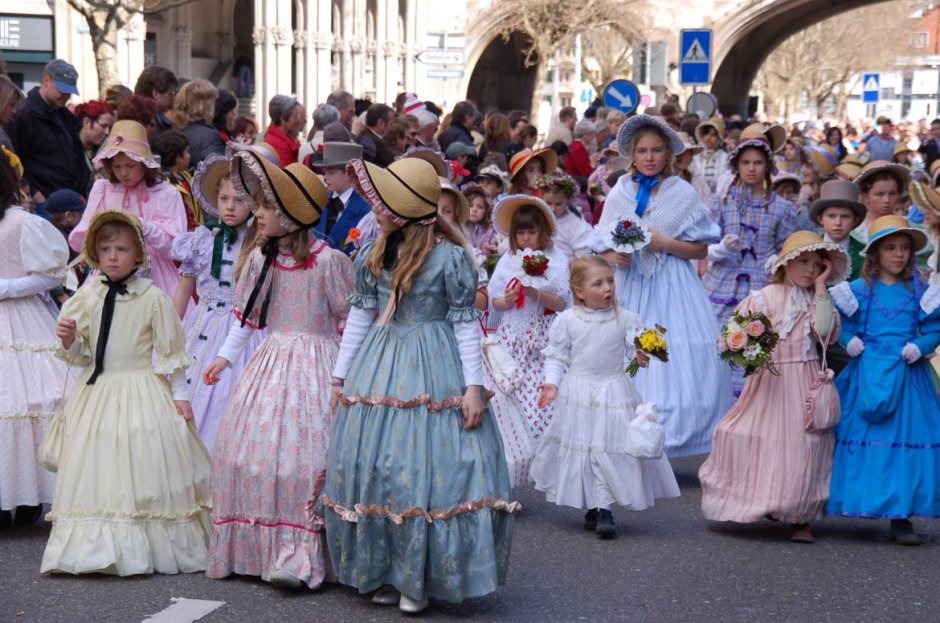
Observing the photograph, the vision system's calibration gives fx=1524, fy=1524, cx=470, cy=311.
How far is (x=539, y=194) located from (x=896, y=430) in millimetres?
3974

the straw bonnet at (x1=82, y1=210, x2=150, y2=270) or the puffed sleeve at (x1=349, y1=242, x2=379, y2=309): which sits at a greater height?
the straw bonnet at (x1=82, y1=210, x2=150, y2=270)

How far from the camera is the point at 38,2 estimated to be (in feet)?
96.0

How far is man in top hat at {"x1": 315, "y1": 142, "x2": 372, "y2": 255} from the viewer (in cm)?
949

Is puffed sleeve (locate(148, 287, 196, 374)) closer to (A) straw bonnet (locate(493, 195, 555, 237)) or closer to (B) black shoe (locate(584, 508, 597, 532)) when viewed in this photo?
(B) black shoe (locate(584, 508, 597, 532))

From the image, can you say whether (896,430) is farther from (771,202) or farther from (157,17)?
(157,17)

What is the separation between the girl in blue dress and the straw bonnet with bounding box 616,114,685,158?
1715 mm

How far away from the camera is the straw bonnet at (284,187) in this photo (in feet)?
21.9

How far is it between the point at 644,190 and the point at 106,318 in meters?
3.79

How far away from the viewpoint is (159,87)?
1155cm

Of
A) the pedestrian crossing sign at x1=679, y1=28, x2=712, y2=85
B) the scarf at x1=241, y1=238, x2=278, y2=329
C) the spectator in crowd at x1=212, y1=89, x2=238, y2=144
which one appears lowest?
the scarf at x1=241, y1=238, x2=278, y2=329

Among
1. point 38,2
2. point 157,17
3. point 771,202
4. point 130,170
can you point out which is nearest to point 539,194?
Result: point 771,202

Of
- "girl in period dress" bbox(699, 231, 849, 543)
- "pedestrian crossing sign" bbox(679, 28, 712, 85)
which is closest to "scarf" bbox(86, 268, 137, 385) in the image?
"girl in period dress" bbox(699, 231, 849, 543)

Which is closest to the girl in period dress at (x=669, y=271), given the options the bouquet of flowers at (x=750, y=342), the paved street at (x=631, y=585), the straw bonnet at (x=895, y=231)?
the paved street at (x=631, y=585)

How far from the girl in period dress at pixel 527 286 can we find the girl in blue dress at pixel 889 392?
1.96 m
